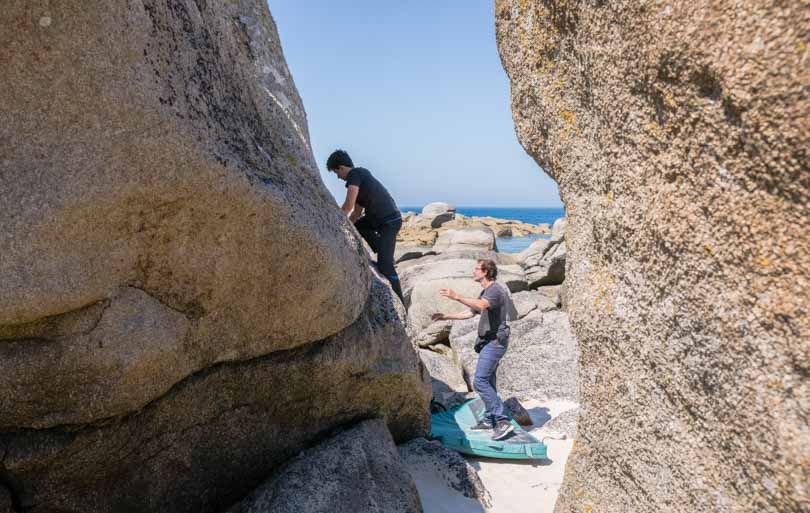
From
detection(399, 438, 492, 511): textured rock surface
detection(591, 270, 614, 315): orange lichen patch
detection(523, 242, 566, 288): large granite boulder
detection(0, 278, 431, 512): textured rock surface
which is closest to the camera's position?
detection(591, 270, 614, 315): orange lichen patch

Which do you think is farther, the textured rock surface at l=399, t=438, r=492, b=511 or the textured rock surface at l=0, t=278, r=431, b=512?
the textured rock surface at l=399, t=438, r=492, b=511

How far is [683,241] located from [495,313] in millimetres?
4938

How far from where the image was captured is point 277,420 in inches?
169

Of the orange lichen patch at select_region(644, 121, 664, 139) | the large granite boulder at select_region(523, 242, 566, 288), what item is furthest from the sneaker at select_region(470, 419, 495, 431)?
the large granite boulder at select_region(523, 242, 566, 288)

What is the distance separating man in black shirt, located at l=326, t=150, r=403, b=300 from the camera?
657 cm

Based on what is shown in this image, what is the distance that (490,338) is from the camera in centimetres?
672

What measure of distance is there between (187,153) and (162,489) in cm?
231

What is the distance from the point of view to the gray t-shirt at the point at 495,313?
259 inches

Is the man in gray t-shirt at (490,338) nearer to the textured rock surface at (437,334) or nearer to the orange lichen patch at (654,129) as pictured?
the textured rock surface at (437,334)

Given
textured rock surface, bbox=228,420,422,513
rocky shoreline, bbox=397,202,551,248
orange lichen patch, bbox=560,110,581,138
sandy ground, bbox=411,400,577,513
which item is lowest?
rocky shoreline, bbox=397,202,551,248

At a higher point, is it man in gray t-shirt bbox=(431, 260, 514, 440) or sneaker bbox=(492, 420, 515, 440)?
man in gray t-shirt bbox=(431, 260, 514, 440)

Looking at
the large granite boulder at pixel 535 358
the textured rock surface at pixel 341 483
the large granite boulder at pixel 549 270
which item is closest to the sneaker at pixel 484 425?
the large granite boulder at pixel 535 358

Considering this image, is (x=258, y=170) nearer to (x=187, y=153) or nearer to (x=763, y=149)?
(x=187, y=153)

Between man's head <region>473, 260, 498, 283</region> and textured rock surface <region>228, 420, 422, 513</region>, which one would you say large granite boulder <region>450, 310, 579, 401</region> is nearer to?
man's head <region>473, 260, 498, 283</region>
